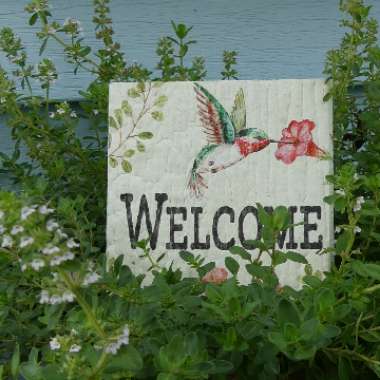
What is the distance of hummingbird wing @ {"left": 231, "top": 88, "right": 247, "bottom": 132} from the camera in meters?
1.17

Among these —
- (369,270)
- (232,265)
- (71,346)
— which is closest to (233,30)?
(232,265)

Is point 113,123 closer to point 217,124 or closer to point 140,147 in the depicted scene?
point 140,147

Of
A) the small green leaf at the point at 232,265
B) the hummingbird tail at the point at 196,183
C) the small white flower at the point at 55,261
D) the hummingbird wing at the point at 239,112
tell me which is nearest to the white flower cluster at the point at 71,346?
the small white flower at the point at 55,261

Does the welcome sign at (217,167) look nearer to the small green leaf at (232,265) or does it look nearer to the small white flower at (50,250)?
the small green leaf at (232,265)

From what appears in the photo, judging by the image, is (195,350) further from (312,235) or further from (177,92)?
(177,92)

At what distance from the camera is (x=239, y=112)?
1.17 meters

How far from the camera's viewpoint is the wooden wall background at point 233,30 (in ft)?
5.97

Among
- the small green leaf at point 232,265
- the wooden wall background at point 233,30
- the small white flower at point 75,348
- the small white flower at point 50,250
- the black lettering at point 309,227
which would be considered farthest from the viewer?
the wooden wall background at point 233,30

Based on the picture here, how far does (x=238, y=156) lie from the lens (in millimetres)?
1161

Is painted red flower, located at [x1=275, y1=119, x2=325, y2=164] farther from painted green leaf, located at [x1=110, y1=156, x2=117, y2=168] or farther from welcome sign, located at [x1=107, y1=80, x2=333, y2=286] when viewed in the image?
painted green leaf, located at [x1=110, y1=156, x2=117, y2=168]

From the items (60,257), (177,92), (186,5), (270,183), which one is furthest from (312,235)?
(186,5)

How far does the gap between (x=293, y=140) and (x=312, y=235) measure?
6.1 inches

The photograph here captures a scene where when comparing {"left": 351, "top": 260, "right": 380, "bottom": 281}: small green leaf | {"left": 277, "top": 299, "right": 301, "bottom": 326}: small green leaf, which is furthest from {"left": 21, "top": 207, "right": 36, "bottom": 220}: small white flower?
{"left": 351, "top": 260, "right": 380, "bottom": 281}: small green leaf

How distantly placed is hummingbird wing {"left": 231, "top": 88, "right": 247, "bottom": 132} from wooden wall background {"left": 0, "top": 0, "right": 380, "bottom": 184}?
2.15 feet
